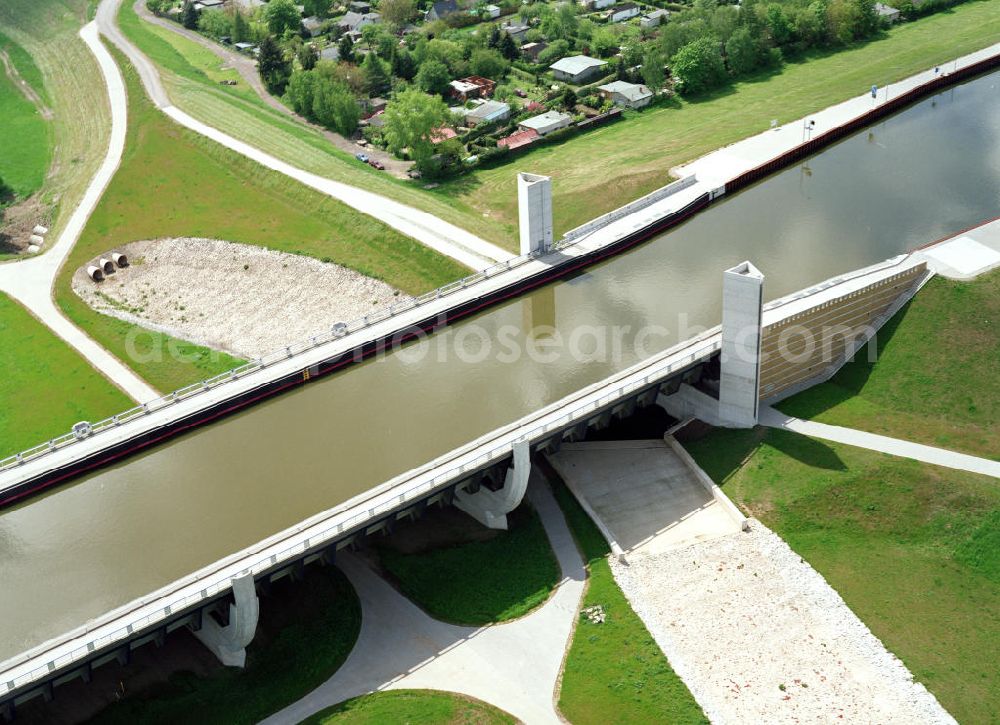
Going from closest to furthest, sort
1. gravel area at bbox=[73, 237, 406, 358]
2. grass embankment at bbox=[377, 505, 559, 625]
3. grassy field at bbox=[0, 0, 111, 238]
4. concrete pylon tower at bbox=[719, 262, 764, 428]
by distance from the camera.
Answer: grass embankment at bbox=[377, 505, 559, 625], concrete pylon tower at bbox=[719, 262, 764, 428], gravel area at bbox=[73, 237, 406, 358], grassy field at bbox=[0, 0, 111, 238]

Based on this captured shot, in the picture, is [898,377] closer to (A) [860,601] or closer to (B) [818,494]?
(B) [818,494]

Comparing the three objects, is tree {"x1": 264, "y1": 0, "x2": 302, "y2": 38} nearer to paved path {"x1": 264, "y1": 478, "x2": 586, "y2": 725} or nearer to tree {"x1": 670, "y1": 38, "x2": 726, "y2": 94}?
tree {"x1": 670, "y1": 38, "x2": 726, "y2": 94}

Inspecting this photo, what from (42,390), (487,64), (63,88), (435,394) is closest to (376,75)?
(487,64)

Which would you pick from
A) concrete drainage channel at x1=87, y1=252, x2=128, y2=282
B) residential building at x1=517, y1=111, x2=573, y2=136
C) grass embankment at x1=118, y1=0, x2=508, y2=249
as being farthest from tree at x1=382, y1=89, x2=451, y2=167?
concrete drainage channel at x1=87, y1=252, x2=128, y2=282

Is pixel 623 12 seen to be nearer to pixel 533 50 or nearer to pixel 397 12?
pixel 533 50

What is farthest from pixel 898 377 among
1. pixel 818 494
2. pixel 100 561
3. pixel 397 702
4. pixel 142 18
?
pixel 142 18

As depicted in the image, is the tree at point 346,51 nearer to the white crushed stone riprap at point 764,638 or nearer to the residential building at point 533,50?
the residential building at point 533,50

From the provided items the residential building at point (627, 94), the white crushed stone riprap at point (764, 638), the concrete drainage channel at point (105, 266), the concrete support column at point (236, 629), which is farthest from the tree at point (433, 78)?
A: the concrete support column at point (236, 629)
